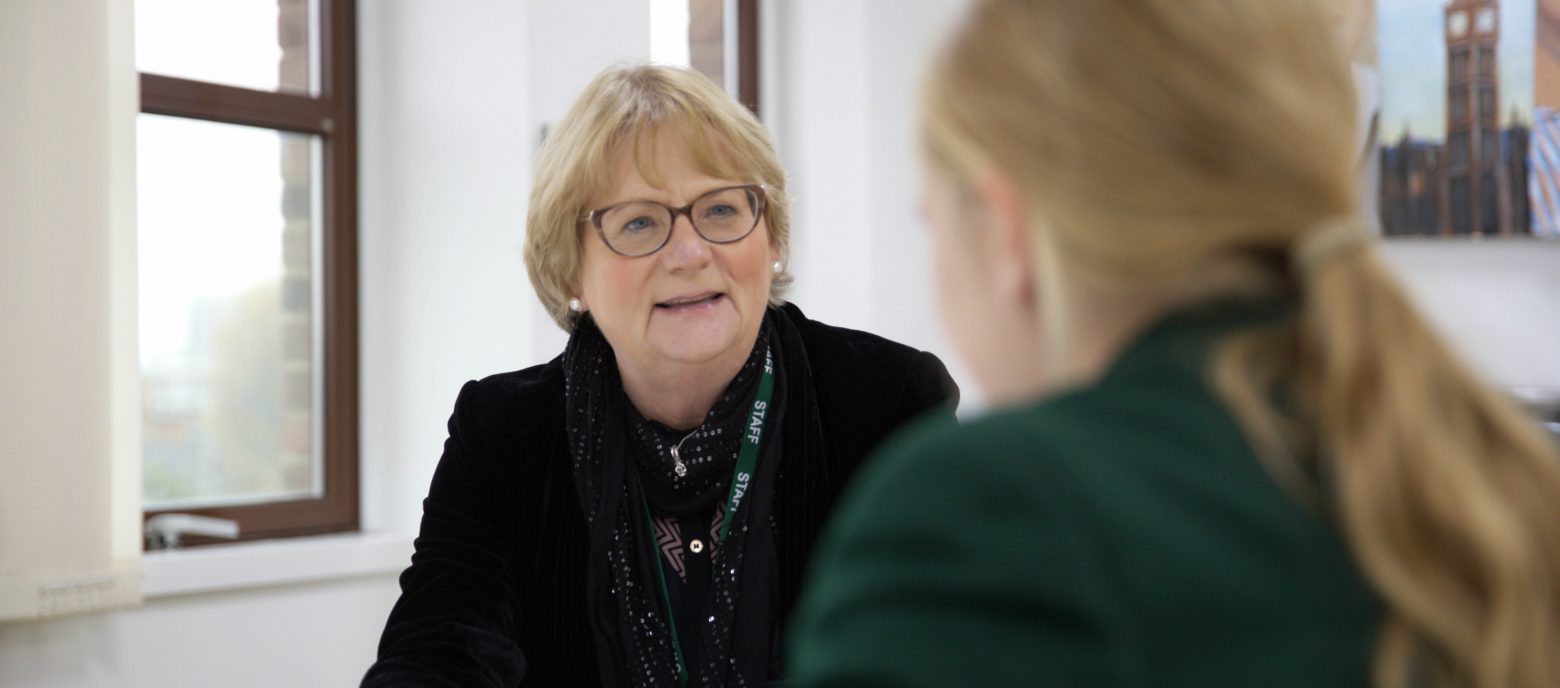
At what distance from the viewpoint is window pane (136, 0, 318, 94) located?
3037 mm

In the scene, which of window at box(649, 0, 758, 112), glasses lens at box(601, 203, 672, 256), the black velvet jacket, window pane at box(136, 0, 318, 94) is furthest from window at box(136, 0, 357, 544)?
glasses lens at box(601, 203, 672, 256)

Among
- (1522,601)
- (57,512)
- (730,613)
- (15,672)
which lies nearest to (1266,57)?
(1522,601)

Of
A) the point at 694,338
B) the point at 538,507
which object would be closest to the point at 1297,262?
the point at 694,338

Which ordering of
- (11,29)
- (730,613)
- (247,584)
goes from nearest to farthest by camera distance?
(730,613) < (11,29) < (247,584)

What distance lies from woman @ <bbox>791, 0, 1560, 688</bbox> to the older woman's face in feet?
Answer: 3.59

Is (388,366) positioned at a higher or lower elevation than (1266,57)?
lower

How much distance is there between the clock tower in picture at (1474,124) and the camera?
3697mm

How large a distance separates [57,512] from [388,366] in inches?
41.9

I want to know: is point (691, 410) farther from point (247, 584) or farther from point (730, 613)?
point (247, 584)

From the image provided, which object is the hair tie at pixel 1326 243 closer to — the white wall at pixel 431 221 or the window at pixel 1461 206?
the white wall at pixel 431 221

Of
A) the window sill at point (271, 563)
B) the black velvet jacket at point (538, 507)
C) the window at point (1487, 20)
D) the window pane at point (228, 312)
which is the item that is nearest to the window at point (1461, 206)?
the window at point (1487, 20)

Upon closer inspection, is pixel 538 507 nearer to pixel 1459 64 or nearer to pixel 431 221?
pixel 431 221

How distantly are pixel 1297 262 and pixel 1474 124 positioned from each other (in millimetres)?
3460

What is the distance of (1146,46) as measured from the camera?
0.63 m
